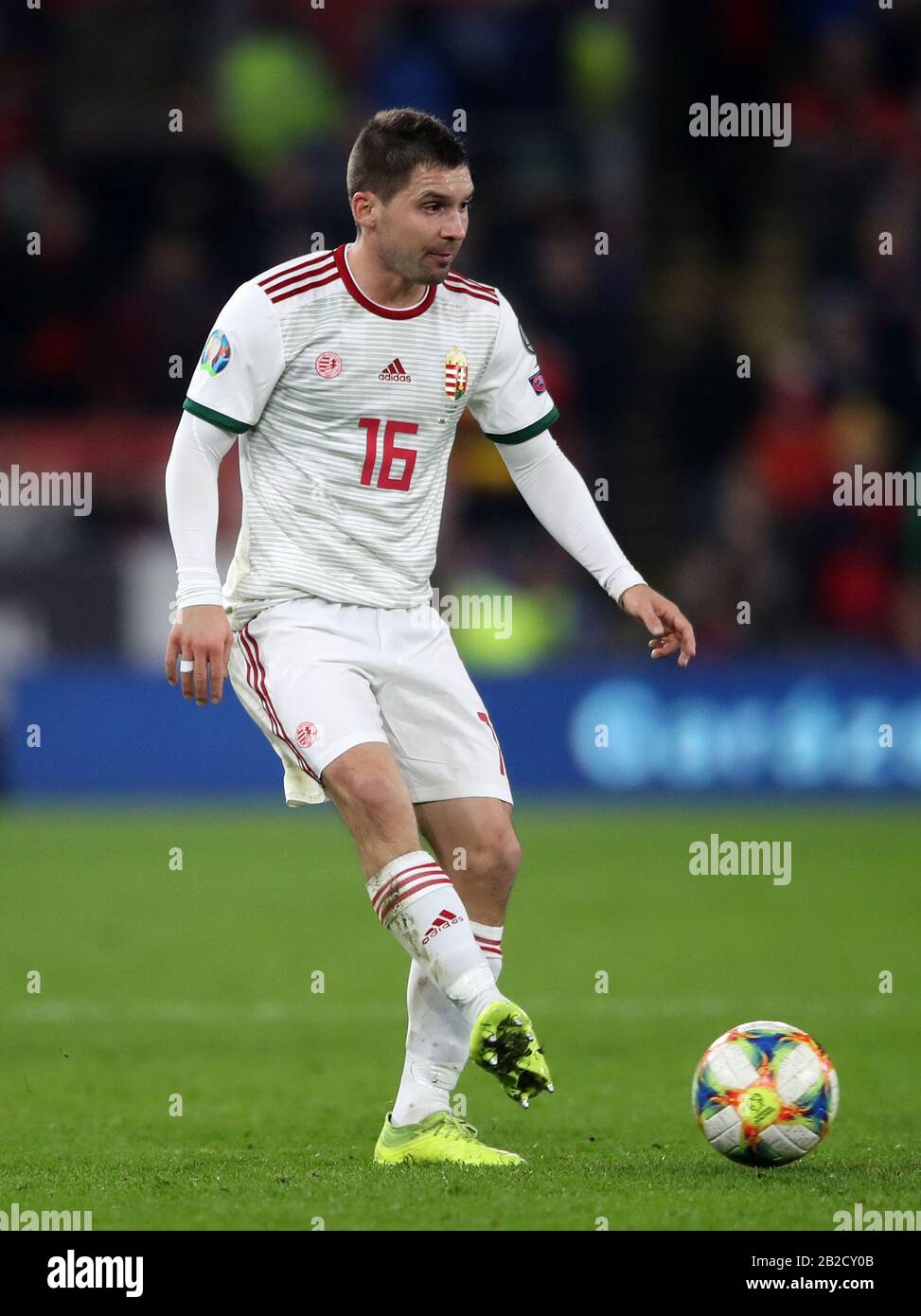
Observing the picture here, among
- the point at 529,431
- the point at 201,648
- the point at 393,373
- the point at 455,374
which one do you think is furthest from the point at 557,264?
the point at 201,648

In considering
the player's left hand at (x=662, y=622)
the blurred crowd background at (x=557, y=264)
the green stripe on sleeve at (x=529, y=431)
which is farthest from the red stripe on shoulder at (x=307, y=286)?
the blurred crowd background at (x=557, y=264)

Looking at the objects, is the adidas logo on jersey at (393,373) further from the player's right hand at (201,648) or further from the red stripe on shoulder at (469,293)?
the player's right hand at (201,648)

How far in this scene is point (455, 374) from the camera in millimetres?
5406

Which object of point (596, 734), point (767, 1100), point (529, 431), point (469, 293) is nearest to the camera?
point (767, 1100)

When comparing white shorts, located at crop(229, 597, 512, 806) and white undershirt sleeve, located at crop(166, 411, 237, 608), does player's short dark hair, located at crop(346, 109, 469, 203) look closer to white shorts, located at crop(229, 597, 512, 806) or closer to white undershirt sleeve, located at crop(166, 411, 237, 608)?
white undershirt sleeve, located at crop(166, 411, 237, 608)

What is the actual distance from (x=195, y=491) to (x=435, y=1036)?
59.1 inches

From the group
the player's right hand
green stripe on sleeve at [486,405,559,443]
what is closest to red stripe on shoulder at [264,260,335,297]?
green stripe on sleeve at [486,405,559,443]

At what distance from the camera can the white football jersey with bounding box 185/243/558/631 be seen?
5199 mm

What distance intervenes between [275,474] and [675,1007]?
3499mm

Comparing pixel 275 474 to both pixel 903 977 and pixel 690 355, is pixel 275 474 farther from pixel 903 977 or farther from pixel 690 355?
pixel 690 355

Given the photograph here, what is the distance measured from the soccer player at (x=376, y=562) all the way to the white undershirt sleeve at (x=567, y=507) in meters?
0.18

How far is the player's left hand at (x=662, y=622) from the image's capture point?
17.9 ft

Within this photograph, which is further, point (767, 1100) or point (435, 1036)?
point (435, 1036)

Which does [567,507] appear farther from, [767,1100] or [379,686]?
[767,1100]
